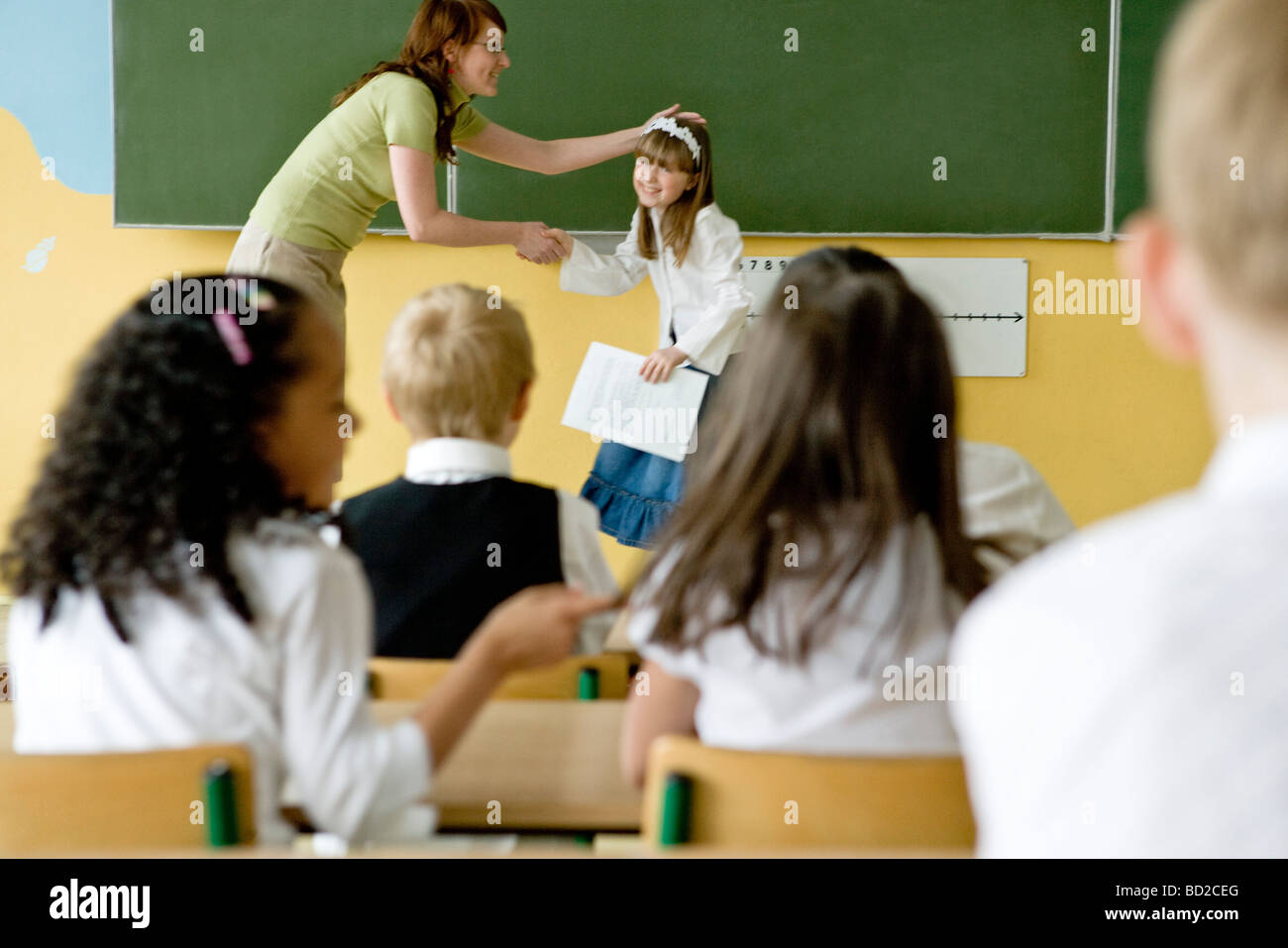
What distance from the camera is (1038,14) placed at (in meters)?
3.78

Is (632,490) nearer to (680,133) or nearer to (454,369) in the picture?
(680,133)

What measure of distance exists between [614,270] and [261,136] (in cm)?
122

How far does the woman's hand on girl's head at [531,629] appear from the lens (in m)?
1.14

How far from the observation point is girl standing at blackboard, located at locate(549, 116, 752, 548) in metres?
3.55

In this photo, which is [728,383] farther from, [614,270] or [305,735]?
[614,270]

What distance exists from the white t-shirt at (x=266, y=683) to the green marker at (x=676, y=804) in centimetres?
24

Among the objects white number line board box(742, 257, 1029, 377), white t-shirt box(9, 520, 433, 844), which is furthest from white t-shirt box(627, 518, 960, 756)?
white number line board box(742, 257, 1029, 377)

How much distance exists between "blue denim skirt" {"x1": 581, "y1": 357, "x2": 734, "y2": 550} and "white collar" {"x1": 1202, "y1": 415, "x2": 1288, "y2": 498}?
3.05 metres

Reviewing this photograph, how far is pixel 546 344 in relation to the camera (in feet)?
12.8

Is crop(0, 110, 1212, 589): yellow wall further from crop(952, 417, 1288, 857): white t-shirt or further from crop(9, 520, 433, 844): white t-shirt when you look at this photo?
crop(952, 417, 1288, 857): white t-shirt

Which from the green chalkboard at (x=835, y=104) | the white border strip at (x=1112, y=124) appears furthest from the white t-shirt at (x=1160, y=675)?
the white border strip at (x=1112, y=124)

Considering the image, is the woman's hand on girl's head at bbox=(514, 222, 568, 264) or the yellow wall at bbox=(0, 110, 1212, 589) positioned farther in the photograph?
the yellow wall at bbox=(0, 110, 1212, 589)
